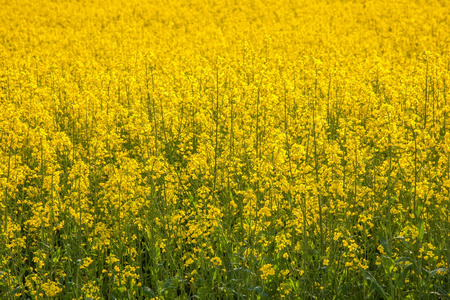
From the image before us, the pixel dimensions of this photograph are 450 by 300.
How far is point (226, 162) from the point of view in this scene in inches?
186

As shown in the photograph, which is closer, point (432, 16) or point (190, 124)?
point (190, 124)

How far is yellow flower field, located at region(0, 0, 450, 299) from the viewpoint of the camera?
409cm

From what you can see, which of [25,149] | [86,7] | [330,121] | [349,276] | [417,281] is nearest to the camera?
[417,281]

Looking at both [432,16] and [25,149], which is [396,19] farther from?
[25,149]

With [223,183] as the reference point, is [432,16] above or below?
above

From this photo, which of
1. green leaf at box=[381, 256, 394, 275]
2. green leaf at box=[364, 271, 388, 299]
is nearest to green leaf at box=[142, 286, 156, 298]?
green leaf at box=[364, 271, 388, 299]

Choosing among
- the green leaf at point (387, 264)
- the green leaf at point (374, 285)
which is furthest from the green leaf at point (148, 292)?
the green leaf at point (387, 264)

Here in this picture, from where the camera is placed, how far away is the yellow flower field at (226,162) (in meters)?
4.09

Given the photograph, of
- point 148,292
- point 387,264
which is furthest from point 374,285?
point 148,292

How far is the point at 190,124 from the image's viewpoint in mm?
7727

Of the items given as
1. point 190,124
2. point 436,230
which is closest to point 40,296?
point 436,230

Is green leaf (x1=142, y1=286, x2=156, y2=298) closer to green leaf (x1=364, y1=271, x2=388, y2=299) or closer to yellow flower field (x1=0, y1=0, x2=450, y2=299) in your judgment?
yellow flower field (x1=0, y1=0, x2=450, y2=299)

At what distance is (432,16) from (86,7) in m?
14.8

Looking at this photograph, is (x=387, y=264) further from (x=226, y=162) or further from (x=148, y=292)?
(x=148, y=292)
